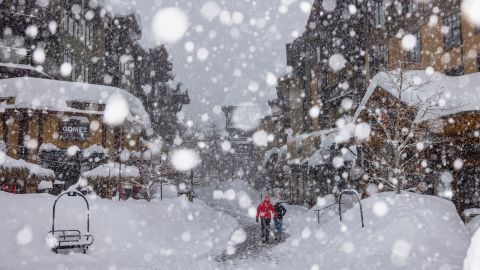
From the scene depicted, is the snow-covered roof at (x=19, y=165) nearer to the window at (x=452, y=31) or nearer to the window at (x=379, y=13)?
the window at (x=452, y=31)

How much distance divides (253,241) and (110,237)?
228 inches

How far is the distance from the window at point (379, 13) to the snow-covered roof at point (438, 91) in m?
7.36

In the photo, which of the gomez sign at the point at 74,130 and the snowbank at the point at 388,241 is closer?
the snowbank at the point at 388,241

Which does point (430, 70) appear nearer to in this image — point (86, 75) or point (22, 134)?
point (22, 134)

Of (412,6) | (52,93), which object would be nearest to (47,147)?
(52,93)

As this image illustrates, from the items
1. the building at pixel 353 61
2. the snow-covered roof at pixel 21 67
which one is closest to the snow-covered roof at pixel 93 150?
the snow-covered roof at pixel 21 67

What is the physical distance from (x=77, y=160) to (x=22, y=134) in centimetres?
379

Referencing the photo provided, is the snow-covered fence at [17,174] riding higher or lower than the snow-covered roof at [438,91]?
lower

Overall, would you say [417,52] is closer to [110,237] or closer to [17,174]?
[110,237]

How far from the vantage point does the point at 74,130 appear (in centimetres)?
2750

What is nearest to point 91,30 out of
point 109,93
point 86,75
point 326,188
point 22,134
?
point 86,75

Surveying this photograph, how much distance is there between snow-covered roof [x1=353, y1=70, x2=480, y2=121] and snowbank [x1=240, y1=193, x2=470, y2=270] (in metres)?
4.56

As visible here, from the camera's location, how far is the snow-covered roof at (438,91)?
1634 cm

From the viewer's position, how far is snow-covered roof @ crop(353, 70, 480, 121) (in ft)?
53.6
